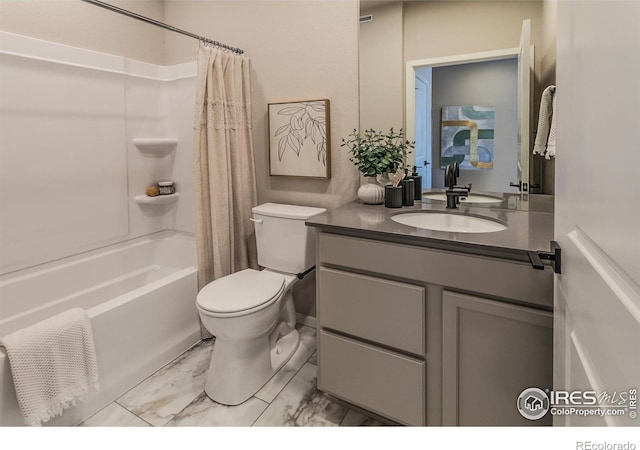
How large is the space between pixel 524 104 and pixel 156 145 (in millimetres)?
2456

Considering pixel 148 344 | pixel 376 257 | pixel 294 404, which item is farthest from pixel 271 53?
pixel 294 404

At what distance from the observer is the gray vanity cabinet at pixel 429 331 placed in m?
1.24

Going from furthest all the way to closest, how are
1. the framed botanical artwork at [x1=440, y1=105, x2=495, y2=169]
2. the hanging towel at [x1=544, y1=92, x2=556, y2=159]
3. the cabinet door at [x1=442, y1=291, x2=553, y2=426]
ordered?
the framed botanical artwork at [x1=440, y1=105, x2=495, y2=169] < the hanging towel at [x1=544, y1=92, x2=556, y2=159] < the cabinet door at [x1=442, y1=291, x2=553, y2=426]

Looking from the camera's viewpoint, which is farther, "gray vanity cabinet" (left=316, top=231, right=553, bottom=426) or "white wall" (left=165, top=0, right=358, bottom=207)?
"white wall" (left=165, top=0, right=358, bottom=207)

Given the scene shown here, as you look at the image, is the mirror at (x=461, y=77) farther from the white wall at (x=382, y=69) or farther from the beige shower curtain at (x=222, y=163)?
the beige shower curtain at (x=222, y=163)

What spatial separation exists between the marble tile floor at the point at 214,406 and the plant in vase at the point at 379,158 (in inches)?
40.6

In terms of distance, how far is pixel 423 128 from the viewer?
198 centimetres

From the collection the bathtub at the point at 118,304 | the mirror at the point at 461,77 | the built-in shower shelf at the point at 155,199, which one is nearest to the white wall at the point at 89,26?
the built-in shower shelf at the point at 155,199

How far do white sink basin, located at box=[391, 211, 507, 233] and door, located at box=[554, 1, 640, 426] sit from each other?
85cm

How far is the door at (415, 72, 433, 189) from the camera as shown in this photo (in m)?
1.92

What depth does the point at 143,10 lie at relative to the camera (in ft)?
9.16

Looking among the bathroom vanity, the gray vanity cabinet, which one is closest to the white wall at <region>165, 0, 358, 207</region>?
the bathroom vanity

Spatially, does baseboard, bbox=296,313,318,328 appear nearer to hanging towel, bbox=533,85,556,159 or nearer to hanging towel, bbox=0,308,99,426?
hanging towel, bbox=0,308,99,426
